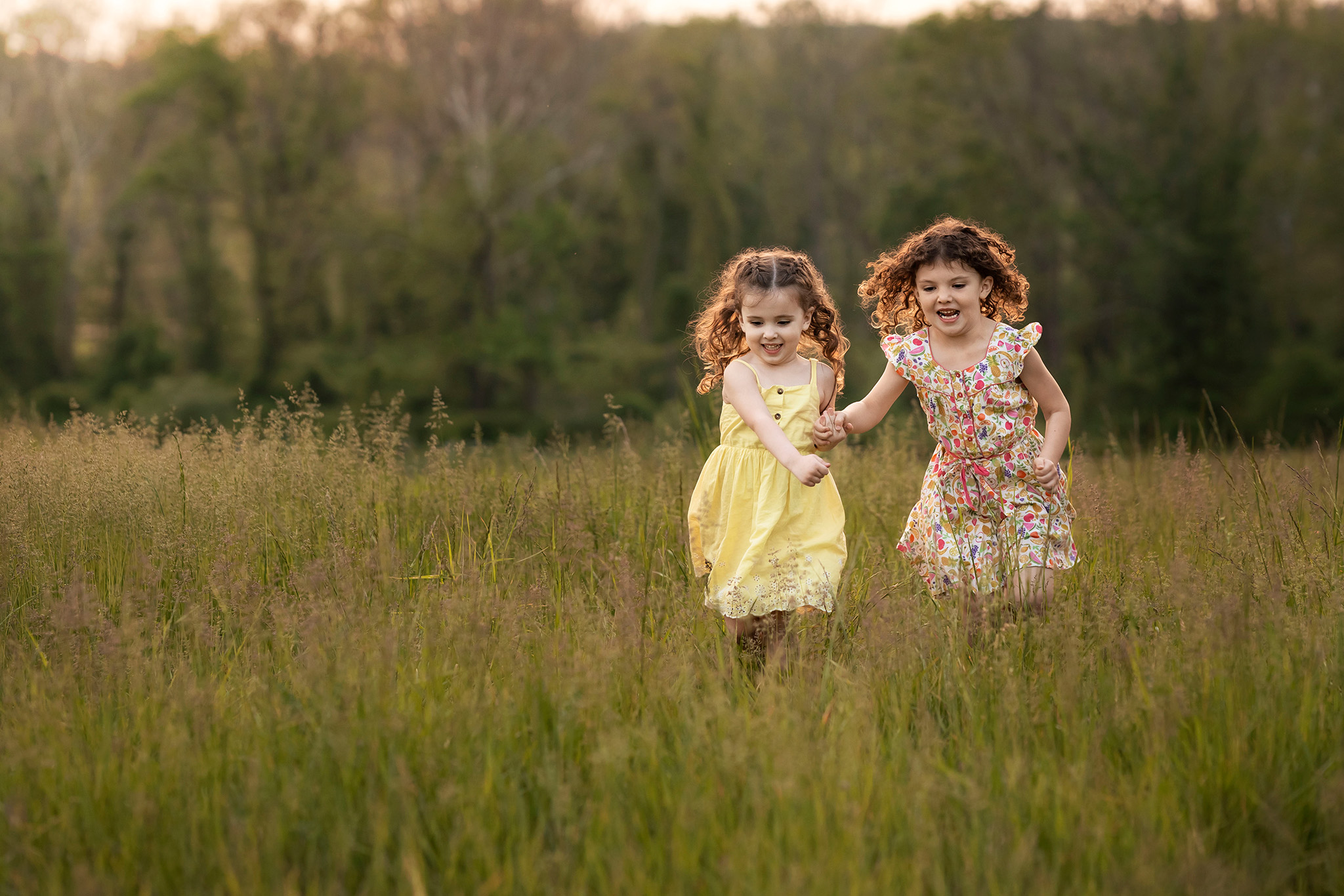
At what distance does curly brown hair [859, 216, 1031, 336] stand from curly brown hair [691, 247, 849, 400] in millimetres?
168

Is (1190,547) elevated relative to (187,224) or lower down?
lower down

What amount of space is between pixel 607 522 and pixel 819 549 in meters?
1.36

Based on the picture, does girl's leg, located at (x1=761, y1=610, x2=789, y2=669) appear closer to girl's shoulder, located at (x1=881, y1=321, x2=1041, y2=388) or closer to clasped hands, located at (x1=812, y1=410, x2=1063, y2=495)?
clasped hands, located at (x1=812, y1=410, x2=1063, y2=495)

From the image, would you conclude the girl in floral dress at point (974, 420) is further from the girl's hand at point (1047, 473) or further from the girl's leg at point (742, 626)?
the girl's leg at point (742, 626)

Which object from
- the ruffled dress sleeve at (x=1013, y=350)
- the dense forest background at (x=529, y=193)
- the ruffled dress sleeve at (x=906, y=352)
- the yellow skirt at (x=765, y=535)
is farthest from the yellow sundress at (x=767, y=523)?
the dense forest background at (x=529, y=193)

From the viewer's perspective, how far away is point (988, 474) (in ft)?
11.3

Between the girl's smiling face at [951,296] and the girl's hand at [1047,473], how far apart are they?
524mm

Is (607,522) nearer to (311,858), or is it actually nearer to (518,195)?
(311,858)

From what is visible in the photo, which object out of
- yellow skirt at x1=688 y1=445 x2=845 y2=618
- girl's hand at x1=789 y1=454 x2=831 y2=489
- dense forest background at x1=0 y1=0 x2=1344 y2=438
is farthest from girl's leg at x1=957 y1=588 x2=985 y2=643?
dense forest background at x1=0 y1=0 x2=1344 y2=438

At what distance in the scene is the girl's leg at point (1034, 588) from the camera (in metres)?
3.25

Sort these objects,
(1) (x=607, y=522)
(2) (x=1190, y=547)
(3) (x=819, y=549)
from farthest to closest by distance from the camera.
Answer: (1) (x=607, y=522)
(2) (x=1190, y=547)
(3) (x=819, y=549)

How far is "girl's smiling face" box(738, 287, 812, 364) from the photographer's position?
336 centimetres

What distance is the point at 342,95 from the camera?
106ft

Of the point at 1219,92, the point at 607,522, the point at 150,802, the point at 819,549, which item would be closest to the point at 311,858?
the point at 150,802
